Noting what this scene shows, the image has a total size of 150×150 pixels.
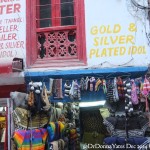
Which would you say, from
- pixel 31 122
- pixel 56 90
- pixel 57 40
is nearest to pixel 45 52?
pixel 57 40

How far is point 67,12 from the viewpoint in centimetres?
819

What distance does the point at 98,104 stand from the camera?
7.62m

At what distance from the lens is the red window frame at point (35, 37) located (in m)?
7.81

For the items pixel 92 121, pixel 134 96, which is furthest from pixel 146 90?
pixel 92 121

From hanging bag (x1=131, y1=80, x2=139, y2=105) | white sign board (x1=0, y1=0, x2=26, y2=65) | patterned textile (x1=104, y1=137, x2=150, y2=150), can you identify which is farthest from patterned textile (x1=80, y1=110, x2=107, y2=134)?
white sign board (x1=0, y1=0, x2=26, y2=65)

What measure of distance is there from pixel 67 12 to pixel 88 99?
6.49ft

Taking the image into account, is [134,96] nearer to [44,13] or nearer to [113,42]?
[113,42]

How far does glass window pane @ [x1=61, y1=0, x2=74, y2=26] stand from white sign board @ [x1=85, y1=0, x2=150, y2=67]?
397 millimetres

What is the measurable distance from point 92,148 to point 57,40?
2.30 m

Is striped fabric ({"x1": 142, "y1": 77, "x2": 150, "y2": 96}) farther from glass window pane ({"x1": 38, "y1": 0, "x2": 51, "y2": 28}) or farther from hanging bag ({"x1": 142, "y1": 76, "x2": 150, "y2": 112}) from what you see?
glass window pane ({"x1": 38, "y1": 0, "x2": 51, "y2": 28})

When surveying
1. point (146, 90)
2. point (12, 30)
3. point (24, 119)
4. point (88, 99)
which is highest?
point (12, 30)

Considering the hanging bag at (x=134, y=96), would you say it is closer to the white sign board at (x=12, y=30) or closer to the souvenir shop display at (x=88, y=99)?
the souvenir shop display at (x=88, y=99)

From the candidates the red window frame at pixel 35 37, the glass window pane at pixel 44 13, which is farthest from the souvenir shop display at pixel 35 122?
the glass window pane at pixel 44 13

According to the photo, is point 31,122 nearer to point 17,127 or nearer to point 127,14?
point 17,127
